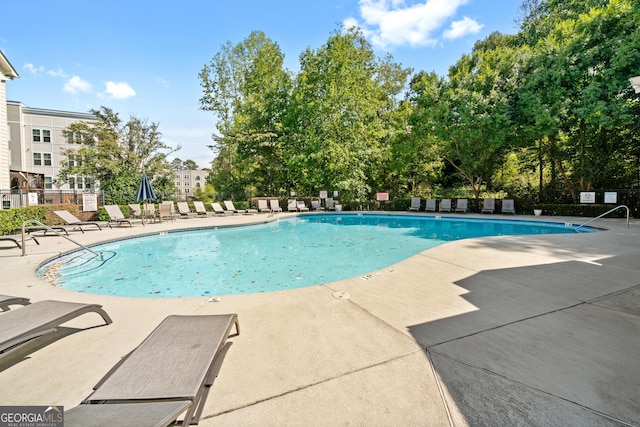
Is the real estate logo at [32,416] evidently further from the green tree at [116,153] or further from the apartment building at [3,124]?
the green tree at [116,153]

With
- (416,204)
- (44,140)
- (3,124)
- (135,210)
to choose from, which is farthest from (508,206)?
(44,140)

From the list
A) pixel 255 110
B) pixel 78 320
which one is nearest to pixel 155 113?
pixel 255 110

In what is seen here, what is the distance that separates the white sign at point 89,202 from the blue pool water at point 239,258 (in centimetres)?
627

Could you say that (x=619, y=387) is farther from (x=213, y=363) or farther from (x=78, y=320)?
(x=78, y=320)

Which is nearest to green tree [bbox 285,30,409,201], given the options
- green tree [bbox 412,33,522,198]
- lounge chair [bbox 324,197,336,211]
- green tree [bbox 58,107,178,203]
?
lounge chair [bbox 324,197,336,211]

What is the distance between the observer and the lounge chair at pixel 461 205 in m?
16.6

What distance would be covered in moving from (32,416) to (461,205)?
18.0 metres

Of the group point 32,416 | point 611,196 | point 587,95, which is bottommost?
point 32,416

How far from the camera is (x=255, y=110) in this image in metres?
22.3

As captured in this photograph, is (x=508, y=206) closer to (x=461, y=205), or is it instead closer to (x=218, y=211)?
(x=461, y=205)

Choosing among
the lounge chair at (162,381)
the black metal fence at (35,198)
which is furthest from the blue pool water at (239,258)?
the black metal fence at (35,198)

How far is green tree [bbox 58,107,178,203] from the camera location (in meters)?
17.9

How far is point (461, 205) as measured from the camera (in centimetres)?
1669

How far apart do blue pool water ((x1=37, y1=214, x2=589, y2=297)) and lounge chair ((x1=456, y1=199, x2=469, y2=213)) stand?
3.80m
